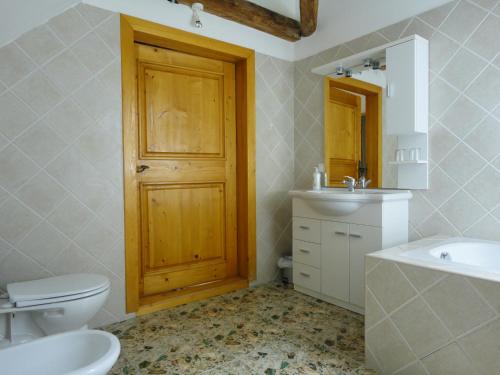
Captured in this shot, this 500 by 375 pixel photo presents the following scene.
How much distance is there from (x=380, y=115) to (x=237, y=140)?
3.88 feet

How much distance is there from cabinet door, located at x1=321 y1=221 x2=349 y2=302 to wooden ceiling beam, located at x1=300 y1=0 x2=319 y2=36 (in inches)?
64.6

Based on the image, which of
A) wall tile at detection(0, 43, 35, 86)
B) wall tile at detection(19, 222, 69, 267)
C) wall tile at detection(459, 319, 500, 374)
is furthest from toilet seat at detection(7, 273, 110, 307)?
wall tile at detection(459, 319, 500, 374)

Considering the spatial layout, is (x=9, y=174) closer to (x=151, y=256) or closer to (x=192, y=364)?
(x=151, y=256)

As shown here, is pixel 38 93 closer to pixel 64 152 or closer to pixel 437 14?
pixel 64 152

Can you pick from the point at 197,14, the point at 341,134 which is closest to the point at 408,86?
the point at 341,134

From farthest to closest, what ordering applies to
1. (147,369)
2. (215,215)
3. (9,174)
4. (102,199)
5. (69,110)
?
(215,215) → (102,199) → (69,110) → (9,174) → (147,369)

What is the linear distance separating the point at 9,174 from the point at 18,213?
8.7 inches

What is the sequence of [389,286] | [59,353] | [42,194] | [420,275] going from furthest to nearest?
[42,194]
[389,286]
[420,275]
[59,353]

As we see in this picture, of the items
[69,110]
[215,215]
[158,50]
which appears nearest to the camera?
[69,110]

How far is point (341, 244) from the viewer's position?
245 centimetres

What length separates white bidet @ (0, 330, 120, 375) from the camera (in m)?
1.19

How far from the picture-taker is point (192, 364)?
1.78 m

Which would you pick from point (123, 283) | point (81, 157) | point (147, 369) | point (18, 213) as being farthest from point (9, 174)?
point (147, 369)

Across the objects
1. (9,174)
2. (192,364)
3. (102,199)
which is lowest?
(192,364)
